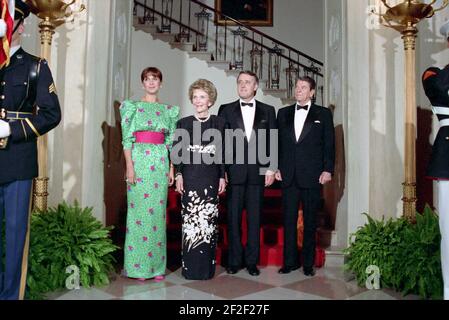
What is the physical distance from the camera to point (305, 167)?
3709 mm

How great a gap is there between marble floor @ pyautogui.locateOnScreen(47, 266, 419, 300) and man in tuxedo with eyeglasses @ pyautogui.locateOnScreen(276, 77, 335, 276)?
27 centimetres

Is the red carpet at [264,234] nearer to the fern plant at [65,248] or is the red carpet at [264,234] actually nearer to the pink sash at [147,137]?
the fern plant at [65,248]

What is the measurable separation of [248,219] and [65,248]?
150 centimetres

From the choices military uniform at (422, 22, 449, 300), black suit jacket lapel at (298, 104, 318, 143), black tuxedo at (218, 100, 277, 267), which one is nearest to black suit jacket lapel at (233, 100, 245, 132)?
black tuxedo at (218, 100, 277, 267)

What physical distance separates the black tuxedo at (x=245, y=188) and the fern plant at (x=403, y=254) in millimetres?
806

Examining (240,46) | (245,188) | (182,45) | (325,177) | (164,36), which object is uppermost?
(240,46)

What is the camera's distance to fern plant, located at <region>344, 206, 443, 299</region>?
3.06 meters

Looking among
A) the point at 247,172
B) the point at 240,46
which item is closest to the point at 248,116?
the point at 247,172

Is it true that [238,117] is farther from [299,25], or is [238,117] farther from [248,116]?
[299,25]

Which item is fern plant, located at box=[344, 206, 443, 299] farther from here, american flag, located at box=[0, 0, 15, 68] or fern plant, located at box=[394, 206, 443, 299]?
american flag, located at box=[0, 0, 15, 68]

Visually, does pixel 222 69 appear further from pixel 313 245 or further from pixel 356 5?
pixel 313 245

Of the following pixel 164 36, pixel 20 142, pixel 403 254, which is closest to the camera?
pixel 20 142

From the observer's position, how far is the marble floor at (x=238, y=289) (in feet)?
10.2
